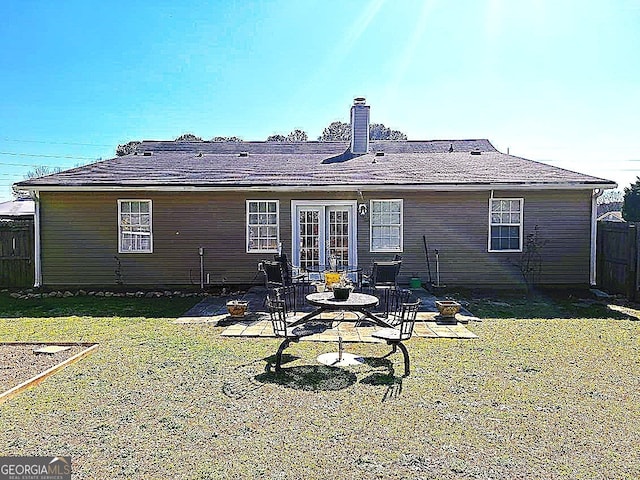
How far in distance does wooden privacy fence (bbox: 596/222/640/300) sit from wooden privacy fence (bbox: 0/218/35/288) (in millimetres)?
14118

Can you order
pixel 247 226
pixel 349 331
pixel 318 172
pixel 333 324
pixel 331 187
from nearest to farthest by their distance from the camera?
pixel 349 331, pixel 333 324, pixel 331 187, pixel 247 226, pixel 318 172

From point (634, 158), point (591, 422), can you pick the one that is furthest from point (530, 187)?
point (634, 158)

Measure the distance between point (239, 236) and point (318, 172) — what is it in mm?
2645

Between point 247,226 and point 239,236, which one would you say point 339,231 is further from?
point 239,236

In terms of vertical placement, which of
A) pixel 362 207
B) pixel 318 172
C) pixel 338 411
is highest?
pixel 318 172

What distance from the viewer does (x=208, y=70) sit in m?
17.3

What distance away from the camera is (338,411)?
13.1 ft

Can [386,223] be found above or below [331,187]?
below

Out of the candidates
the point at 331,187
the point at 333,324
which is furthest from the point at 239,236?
the point at 333,324

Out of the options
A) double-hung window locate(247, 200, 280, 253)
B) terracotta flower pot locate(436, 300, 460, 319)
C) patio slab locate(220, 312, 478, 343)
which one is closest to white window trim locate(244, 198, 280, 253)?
double-hung window locate(247, 200, 280, 253)

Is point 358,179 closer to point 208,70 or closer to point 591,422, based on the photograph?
point 591,422

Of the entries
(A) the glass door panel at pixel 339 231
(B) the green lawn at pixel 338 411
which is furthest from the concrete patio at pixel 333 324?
(A) the glass door panel at pixel 339 231

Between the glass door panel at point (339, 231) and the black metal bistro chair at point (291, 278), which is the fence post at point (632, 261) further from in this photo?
the black metal bistro chair at point (291, 278)

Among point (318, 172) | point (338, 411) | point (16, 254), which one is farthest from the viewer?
point (318, 172)
